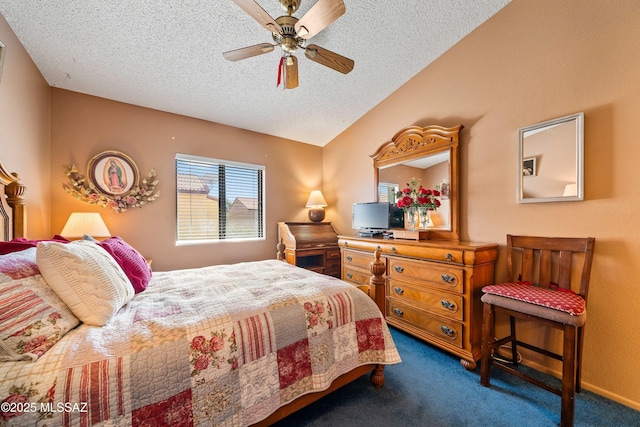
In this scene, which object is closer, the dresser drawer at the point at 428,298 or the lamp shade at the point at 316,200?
the dresser drawer at the point at 428,298

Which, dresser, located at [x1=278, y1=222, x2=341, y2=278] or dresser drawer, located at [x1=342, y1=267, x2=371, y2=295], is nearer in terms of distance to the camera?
dresser drawer, located at [x1=342, y1=267, x2=371, y2=295]

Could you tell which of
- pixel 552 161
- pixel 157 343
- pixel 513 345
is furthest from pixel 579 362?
pixel 157 343

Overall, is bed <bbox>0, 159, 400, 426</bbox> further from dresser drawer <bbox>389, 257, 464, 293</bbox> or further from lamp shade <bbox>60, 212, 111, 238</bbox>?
dresser drawer <bbox>389, 257, 464, 293</bbox>

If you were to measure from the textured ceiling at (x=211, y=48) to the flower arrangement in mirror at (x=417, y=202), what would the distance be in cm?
130

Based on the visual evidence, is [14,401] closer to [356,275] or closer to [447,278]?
[447,278]

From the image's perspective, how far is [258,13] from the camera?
4.91 ft

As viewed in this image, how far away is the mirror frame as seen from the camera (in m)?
2.42

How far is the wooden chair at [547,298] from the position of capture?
1387mm

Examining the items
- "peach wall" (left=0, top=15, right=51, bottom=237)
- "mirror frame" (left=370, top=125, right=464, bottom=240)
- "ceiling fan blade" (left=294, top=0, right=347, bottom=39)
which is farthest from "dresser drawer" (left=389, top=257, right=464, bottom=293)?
"peach wall" (left=0, top=15, right=51, bottom=237)

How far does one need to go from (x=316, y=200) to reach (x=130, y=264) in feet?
8.61

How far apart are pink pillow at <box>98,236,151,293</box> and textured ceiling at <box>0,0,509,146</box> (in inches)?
63.9

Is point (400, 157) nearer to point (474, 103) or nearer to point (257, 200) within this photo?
point (474, 103)

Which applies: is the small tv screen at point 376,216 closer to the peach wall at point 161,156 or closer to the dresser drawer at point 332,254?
the dresser drawer at point 332,254

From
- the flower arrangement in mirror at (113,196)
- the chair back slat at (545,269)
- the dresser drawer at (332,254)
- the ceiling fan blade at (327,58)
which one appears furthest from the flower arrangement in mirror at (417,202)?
the flower arrangement in mirror at (113,196)
